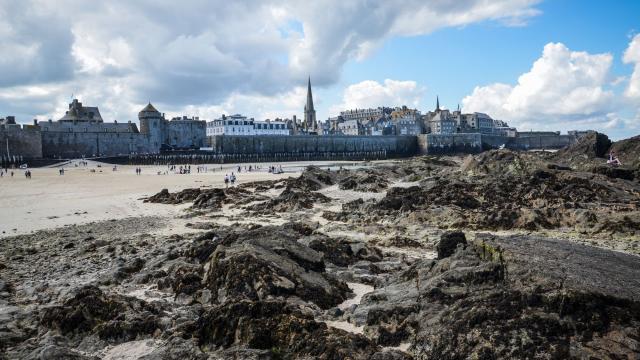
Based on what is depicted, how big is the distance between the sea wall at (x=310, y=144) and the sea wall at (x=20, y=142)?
95.5 ft

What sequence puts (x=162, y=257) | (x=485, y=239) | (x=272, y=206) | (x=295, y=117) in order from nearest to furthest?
(x=485, y=239), (x=162, y=257), (x=272, y=206), (x=295, y=117)

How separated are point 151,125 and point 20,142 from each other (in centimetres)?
2331

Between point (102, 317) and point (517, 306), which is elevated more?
point (517, 306)

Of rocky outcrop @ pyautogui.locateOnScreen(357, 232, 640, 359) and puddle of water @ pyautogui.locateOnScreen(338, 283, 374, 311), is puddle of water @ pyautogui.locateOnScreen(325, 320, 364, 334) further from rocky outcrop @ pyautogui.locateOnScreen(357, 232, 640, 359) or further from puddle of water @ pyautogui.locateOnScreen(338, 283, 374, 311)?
puddle of water @ pyautogui.locateOnScreen(338, 283, 374, 311)

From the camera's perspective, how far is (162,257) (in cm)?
1110

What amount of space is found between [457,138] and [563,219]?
10278 centimetres

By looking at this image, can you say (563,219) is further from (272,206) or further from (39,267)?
(39,267)

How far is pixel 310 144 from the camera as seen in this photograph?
98.1 m

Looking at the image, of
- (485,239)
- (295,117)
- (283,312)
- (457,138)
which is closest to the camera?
(283,312)

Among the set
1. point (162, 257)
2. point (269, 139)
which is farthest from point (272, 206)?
point (269, 139)

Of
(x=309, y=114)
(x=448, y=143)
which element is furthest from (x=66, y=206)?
(x=309, y=114)

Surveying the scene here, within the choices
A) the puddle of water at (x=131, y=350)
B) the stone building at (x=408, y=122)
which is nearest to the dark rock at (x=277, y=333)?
the puddle of water at (x=131, y=350)

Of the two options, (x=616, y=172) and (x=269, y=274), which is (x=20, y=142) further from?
(x=616, y=172)

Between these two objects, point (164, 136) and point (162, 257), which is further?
point (164, 136)
